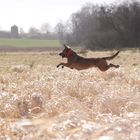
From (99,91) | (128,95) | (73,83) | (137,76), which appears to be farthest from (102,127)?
(137,76)

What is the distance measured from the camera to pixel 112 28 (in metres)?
61.0

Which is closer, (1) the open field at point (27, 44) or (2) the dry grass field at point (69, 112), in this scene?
(2) the dry grass field at point (69, 112)

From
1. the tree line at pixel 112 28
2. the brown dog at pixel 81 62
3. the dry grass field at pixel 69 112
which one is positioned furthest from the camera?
the tree line at pixel 112 28

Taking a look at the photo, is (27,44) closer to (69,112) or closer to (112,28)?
(112,28)

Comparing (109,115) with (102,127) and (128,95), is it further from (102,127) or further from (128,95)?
(128,95)

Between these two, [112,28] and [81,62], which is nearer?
[81,62]

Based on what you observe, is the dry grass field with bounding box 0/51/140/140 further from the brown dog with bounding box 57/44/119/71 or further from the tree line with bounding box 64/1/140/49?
the tree line with bounding box 64/1/140/49

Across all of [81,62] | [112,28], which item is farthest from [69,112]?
[112,28]

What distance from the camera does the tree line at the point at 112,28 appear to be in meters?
58.8

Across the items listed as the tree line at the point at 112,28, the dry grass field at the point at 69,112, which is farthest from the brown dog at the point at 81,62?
the tree line at the point at 112,28

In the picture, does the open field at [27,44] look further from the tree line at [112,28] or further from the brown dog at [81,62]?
the brown dog at [81,62]

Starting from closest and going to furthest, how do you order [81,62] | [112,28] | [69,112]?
[69,112], [81,62], [112,28]

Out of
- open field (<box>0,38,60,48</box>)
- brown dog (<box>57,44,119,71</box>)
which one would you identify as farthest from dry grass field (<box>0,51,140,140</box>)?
open field (<box>0,38,60,48</box>)

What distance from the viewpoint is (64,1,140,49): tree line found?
193ft
